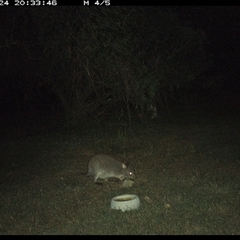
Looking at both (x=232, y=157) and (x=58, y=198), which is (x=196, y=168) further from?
(x=58, y=198)

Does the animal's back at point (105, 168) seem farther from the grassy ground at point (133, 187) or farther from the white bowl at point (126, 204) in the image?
the white bowl at point (126, 204)

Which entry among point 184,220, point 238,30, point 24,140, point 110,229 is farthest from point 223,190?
point 238,30

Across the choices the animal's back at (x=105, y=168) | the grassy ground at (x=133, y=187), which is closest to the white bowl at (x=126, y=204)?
the grassy ground at (x=133, y=187)

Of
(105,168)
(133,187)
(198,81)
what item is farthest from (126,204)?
(198,81)

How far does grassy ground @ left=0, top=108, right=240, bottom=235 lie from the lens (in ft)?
20.7

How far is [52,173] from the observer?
10.3 meters

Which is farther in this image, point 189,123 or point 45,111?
point 45,111

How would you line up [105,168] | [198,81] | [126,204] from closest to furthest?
[126,204]
[105,168]
[198,81]

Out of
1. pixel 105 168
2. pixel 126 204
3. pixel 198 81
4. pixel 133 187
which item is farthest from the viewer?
pixel 198 81

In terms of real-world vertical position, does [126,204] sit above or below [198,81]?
above

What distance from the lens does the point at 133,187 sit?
8.50 metres

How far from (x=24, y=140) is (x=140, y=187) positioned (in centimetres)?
853

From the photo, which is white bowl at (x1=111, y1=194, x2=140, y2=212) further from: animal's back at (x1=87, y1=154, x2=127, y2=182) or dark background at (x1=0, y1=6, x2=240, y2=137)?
dark background at (x1=0, y1=6, x2=240, y2=137)

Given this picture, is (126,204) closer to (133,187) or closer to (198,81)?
Answer: (133,187)
